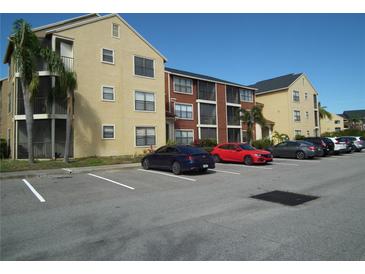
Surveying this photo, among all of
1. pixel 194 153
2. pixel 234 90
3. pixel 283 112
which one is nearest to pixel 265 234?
pixel 194 153

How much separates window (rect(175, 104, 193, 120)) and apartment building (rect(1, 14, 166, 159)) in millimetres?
4094

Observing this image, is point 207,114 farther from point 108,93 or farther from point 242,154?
point 242,154

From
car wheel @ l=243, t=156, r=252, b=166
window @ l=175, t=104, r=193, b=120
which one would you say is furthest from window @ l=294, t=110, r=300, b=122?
car wheel @ l=243, t=156, r=252, b=166

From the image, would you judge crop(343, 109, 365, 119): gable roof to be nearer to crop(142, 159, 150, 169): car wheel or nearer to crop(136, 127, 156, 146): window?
crop(136, 127, 156, 146): window

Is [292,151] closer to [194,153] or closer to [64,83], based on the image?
[194,153]

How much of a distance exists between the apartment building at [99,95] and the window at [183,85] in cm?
397

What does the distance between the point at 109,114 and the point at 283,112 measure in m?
29.8

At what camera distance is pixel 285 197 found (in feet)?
25.4

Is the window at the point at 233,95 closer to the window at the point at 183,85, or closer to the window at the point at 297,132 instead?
the window at the point at 183,85

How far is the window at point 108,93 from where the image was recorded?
21341mm

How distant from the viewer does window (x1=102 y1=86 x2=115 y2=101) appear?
21341mm

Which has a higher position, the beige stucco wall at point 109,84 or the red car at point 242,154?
the beige stucco wall at point 109,84

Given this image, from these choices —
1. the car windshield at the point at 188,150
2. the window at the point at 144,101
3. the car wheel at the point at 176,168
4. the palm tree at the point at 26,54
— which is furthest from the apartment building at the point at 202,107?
the car wheel at the point at 176,168

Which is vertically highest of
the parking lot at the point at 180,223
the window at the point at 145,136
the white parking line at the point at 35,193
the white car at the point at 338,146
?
the window at the point at 145,136
